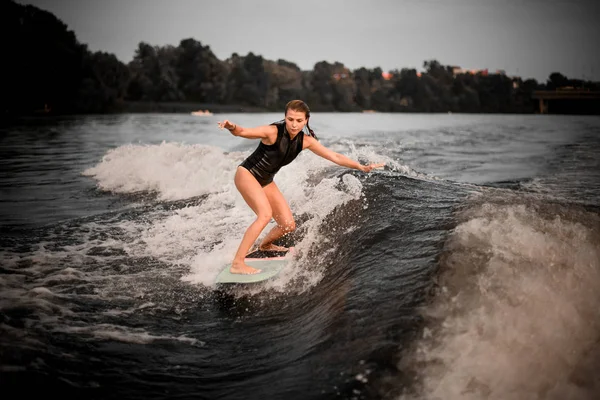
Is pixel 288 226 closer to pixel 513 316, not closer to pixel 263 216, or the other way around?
pixel 263 216

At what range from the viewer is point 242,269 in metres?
5.29

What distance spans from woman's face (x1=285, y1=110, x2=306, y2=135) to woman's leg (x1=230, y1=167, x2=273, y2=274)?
78 cm

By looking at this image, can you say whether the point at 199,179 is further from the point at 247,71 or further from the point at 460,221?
the point at 247,71

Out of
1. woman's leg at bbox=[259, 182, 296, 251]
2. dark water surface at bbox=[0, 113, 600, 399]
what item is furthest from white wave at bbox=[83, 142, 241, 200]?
woman's leg at bbox=[259, 182, 296, 251]

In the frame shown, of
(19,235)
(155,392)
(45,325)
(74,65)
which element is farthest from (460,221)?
(74,65)

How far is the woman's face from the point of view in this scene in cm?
513

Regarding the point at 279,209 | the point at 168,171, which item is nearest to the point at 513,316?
the point at 279,209

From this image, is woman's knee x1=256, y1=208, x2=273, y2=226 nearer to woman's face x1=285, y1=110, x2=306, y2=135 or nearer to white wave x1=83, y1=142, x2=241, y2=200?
woman's face x1=285, y1=110, x2=306, y2=135

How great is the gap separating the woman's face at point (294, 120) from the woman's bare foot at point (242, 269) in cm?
171

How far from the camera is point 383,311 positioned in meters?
4.04

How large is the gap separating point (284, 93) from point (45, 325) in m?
160

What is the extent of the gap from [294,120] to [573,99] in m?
121

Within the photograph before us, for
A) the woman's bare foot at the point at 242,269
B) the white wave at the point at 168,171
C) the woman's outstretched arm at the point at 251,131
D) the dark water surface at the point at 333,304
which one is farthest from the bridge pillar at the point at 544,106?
the woman's bare foot at the point at 242,269

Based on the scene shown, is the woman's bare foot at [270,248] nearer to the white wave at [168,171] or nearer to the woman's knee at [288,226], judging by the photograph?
the woman's knee at [288,226]
